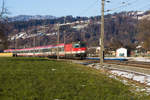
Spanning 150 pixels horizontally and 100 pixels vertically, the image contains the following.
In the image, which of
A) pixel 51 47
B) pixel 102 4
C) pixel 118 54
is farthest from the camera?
pixel 118 54

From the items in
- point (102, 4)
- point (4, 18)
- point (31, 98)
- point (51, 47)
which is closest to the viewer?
point (31, 98)

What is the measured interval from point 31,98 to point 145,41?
7200 cm

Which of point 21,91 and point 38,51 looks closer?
point 21,91

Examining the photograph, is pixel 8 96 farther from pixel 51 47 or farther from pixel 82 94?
pixel 51 47

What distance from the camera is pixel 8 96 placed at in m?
9.84

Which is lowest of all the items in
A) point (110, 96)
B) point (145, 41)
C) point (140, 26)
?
point (110, 96)

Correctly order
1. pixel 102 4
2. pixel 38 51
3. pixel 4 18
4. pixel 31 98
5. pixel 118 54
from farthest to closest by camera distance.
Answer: pixel 118 54 → pixel 38 51 → pixel 4 18 → pixel 102 4 → pixel 31 98

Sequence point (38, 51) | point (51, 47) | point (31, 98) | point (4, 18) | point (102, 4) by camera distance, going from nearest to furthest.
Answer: point (31, 98)
point (102, 4)
point (4, 18)
point (51, 47)
point (38, 51)

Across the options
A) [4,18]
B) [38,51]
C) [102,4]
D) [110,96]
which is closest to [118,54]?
[38,51]

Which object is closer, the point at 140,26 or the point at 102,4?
the point at 102,4

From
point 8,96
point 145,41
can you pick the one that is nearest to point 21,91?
point 8,96

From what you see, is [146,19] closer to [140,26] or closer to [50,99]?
[140,26]

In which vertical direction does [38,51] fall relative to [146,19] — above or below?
below

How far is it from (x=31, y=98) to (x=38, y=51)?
67.6 metres
